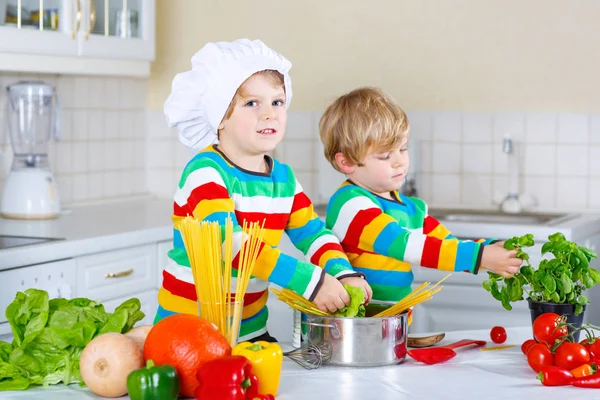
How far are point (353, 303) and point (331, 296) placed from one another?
41 millimetres

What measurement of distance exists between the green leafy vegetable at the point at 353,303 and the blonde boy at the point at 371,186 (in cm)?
38

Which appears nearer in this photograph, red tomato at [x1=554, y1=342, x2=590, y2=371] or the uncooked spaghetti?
red tomato at [x1=554, y1=342, x2=590, y2=371]

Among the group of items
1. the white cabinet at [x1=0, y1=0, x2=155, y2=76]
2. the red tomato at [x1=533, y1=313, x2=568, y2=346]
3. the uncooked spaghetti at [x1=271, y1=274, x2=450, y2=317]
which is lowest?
the red tomato at [x1=533, y1=313, x2=568, y2=346]

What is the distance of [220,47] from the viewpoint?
203 centimetres

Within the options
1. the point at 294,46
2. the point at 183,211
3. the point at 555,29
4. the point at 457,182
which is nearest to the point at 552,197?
the point at 457,182

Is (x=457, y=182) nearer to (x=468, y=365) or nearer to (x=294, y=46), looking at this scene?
(x=294, y=46)

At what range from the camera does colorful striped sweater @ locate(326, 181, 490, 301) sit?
6.77 ft

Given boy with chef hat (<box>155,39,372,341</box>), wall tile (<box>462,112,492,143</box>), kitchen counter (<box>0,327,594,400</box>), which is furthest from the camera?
wall tile (<box>462,112,492,143</box>)

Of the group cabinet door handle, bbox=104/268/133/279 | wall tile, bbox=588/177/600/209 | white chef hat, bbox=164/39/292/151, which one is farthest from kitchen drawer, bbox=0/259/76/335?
wall tile, bbox=588/177/600/209

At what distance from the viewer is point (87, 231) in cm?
305

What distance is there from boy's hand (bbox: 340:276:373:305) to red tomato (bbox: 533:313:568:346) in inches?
12.4

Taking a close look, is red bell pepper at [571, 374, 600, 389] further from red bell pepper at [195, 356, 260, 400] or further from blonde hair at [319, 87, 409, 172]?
blonde hair at [319, 87, 409, 172]

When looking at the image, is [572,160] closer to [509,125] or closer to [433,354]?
[509,125]

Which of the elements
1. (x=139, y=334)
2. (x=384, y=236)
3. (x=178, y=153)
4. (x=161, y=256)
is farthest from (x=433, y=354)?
(x=178, y=153)
